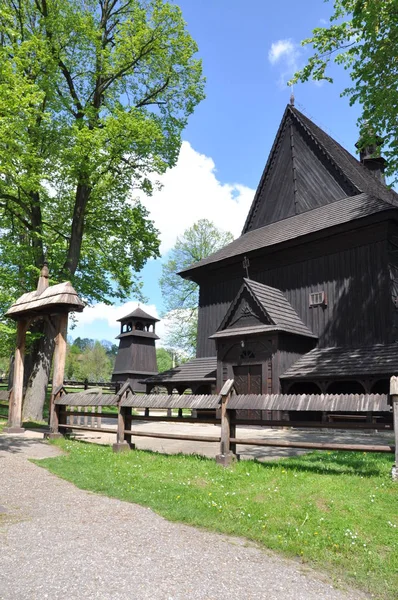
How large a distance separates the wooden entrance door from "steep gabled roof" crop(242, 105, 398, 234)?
8900mm

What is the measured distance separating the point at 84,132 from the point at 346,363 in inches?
504

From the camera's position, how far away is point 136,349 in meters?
44.3

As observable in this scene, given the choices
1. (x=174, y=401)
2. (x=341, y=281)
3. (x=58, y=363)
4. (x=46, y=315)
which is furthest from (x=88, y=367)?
(x=174, y=401)

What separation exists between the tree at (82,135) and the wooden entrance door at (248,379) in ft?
20.5

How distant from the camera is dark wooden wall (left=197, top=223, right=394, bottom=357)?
18297 mm

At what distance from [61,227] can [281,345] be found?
36.1ft

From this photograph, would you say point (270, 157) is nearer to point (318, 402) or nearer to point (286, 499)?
point (318, 402)

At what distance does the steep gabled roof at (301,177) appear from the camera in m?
22.5

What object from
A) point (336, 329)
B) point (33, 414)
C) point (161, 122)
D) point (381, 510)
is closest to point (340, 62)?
point (161, 122)

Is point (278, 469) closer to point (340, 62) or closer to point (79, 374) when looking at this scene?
point (340, 62)

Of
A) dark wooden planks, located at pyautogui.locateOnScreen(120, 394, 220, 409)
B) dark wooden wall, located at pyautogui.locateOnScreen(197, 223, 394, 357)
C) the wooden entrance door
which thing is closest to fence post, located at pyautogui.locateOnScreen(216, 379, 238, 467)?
dark wooden planks, located at pyautogui.locateOnScreen(120, 394, 220, 409)

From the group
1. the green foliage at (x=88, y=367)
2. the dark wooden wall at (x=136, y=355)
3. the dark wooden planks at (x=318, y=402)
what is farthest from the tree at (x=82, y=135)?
the green foliage at (x=88, y=367)

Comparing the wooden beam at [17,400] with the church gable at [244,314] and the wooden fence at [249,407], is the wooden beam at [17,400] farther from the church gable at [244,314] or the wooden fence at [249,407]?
the church gable at [244,314]

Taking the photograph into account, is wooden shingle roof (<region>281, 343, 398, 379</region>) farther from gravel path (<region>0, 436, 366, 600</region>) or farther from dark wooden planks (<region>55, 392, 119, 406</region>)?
gravel path (<region>0, 436, 366, 600</region>)
